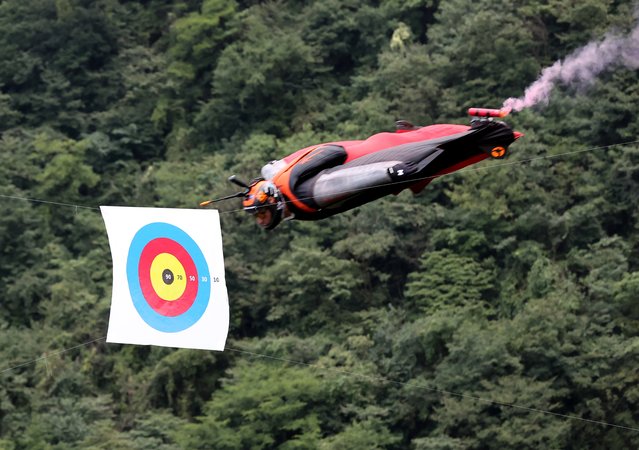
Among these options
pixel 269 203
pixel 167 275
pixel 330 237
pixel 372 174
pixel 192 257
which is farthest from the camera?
pixel 330 237

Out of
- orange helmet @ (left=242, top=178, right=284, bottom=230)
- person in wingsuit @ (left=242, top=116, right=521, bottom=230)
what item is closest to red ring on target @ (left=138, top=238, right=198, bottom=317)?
person in wingsuit @ (left=242, top=116, right=521, bottom=230)

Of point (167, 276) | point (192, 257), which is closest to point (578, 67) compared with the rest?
point (192, 257)

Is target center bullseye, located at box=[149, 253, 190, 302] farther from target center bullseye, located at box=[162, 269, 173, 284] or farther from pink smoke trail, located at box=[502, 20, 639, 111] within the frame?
pink smoke trail, located at box=[502, 20, 639, 111]

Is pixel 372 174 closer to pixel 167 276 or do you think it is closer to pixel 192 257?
pixel 192 257

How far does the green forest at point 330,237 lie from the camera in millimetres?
28234

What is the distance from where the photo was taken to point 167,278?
14781 millimetres

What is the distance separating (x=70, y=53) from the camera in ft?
128

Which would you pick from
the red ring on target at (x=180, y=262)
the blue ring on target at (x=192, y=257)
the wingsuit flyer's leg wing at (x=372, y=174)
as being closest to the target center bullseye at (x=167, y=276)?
the red ring on target at (x=180, y=262)

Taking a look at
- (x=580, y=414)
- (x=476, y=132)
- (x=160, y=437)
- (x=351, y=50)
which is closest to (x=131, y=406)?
(x=160, y=437)

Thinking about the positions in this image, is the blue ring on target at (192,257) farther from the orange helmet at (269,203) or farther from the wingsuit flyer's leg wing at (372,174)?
the wingsuit flyer's leg wing at (372,174)

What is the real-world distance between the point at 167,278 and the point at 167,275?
0.09 ft

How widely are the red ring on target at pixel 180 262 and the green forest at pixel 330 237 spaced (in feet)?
41.9

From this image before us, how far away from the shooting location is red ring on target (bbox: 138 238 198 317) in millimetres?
14547

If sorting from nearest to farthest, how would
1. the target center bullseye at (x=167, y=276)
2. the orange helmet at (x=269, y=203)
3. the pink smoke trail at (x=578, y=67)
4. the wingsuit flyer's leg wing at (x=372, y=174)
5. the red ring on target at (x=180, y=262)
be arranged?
the wingsuit flyer's leg wing at (x=372, y=174)
the orange helmet at (x=269, y=203)
the pink smoke trail at (x=578, y=67)
the red ring on target at (x=180, y=262)
the target center bullseye at (x=167, y=276)
